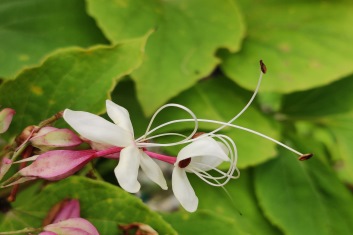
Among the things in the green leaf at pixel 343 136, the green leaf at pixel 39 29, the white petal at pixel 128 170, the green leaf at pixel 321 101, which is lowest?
the green leaf at pixel 343 136

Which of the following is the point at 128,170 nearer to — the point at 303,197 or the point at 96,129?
the point at 96,129

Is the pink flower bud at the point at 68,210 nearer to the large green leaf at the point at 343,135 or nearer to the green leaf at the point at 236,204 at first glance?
the green leaf at the point at 236,204

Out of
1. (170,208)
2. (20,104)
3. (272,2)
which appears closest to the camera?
(20,104)

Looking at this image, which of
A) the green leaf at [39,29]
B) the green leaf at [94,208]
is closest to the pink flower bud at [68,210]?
the green leaf at [94,208]

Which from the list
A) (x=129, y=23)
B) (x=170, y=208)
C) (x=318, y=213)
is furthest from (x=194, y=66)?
(x=170, y=208)

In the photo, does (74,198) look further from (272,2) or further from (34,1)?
(272,2)

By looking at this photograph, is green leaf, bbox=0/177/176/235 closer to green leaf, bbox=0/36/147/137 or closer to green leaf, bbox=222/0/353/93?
green leaf, bbox=0/36/147/137
